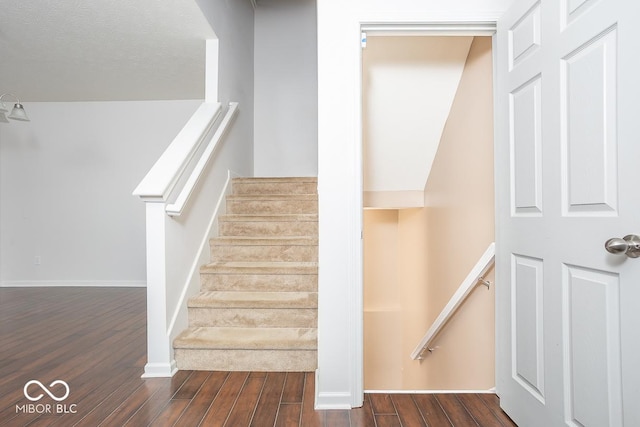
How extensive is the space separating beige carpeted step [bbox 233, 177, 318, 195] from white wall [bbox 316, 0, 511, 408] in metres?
1.85

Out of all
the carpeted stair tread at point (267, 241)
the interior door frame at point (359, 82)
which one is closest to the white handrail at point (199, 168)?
the carpeted stair tread at point (267, 241)

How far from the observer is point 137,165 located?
4.59m

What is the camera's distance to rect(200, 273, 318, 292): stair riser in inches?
102

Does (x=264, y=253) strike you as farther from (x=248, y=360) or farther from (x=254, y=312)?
(x=248, y=360)

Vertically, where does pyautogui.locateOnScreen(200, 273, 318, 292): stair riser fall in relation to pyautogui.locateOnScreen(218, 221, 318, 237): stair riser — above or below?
below

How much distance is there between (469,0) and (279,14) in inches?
147

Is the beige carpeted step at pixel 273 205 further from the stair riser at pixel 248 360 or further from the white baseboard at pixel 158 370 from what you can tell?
the white baseboard at pixel 158 370

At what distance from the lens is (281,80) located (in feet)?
15.9

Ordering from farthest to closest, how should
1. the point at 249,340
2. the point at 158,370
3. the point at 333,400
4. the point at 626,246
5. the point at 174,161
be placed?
the point at 174,161 < the point at 249,340 < the point at 158,370 < the point at 333,400 < the point at 626,246

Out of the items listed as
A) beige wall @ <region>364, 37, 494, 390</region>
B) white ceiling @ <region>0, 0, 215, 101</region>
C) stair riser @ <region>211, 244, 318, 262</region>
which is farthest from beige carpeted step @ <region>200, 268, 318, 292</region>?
white ceiling @ <region>0, 0, 215, 101</region>

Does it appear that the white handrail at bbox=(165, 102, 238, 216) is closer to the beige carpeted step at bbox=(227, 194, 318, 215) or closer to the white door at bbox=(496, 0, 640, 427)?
the beige carpeted step at bbox=(227, 194, 318, 215)

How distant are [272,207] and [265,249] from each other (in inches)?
24.7

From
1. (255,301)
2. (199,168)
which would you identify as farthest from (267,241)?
(199,168)

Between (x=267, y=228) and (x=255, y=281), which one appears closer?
(x=255, y=281)
